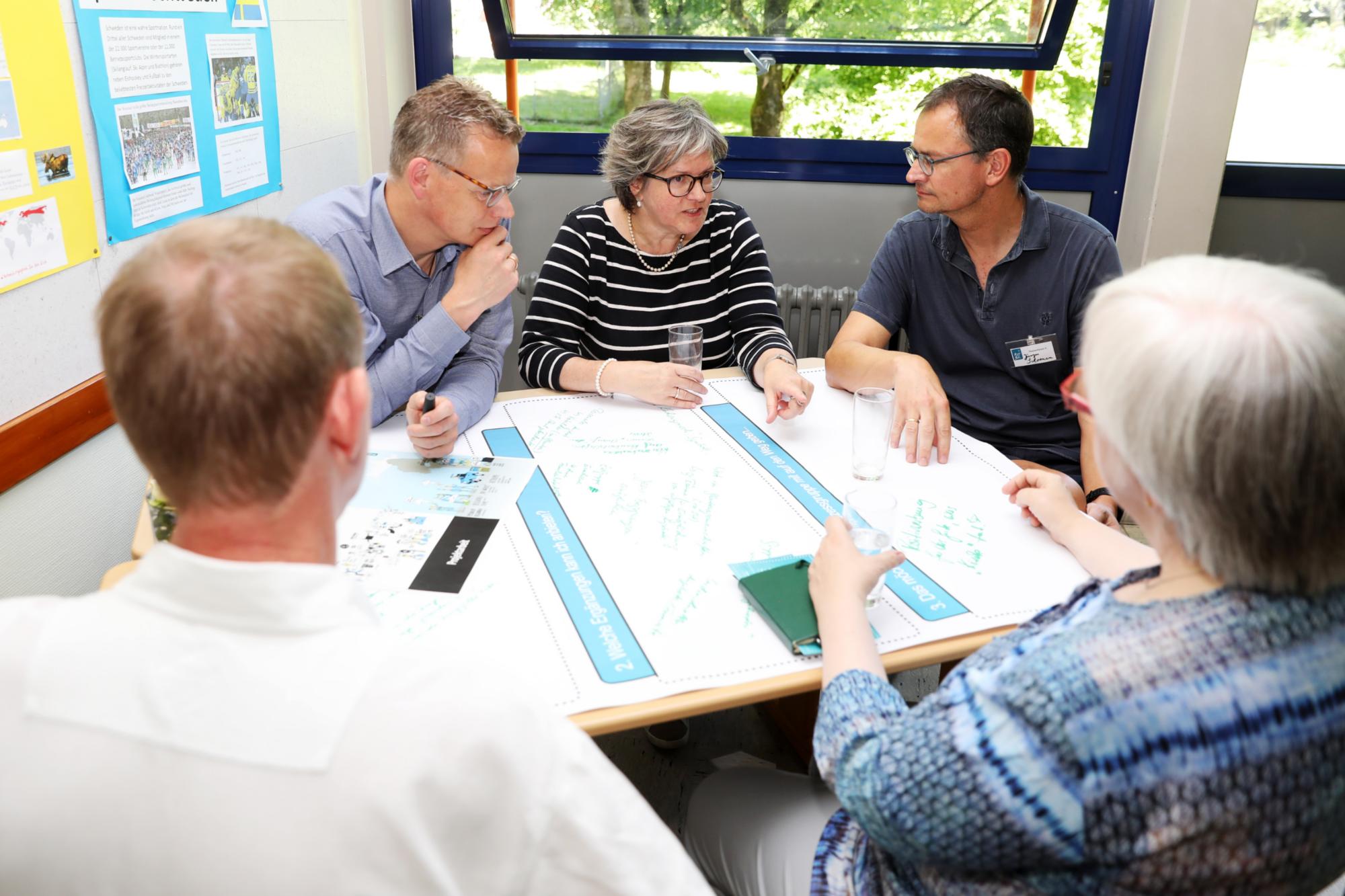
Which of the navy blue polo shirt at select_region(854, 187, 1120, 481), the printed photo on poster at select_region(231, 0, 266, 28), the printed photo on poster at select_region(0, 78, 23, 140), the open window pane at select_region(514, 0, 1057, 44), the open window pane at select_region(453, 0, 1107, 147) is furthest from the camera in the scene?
the open window pane at select_region(453, 0, 1107, 147)

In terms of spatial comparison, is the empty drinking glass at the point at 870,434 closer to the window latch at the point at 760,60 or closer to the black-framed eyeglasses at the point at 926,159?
the black-framed eyeglasses at the point at 926,159

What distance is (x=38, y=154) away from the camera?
1.78 metres

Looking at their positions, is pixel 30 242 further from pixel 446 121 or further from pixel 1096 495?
pixel 1096 495

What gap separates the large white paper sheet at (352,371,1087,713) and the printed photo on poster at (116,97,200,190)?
0.83 meters

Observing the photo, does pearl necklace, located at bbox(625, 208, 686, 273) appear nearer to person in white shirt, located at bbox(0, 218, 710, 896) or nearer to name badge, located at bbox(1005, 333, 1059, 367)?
name badge, located at bbox(1005, 333, 1059, 367)

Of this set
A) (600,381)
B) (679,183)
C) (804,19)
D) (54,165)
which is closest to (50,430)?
(54,165)

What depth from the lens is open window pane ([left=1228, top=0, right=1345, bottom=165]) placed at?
333 cm

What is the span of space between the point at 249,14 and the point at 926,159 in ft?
5.88

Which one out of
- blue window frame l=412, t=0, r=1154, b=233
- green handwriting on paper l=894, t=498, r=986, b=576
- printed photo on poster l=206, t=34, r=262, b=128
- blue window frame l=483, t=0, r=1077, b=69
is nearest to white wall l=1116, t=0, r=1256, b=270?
blue window frame l=412, t=0, r=1154, b=233

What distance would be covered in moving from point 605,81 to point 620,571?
8.56ft

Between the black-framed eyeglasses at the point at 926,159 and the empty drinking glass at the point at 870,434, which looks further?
the black-framed eyeglasses at the point at 926,159

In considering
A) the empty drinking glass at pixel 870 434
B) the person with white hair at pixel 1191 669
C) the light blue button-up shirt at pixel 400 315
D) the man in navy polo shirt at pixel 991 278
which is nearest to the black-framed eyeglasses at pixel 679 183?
the light blue button-up shirt at pixel 400 315

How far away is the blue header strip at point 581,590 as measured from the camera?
122cm

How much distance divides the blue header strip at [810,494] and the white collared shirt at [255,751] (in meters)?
0.74
